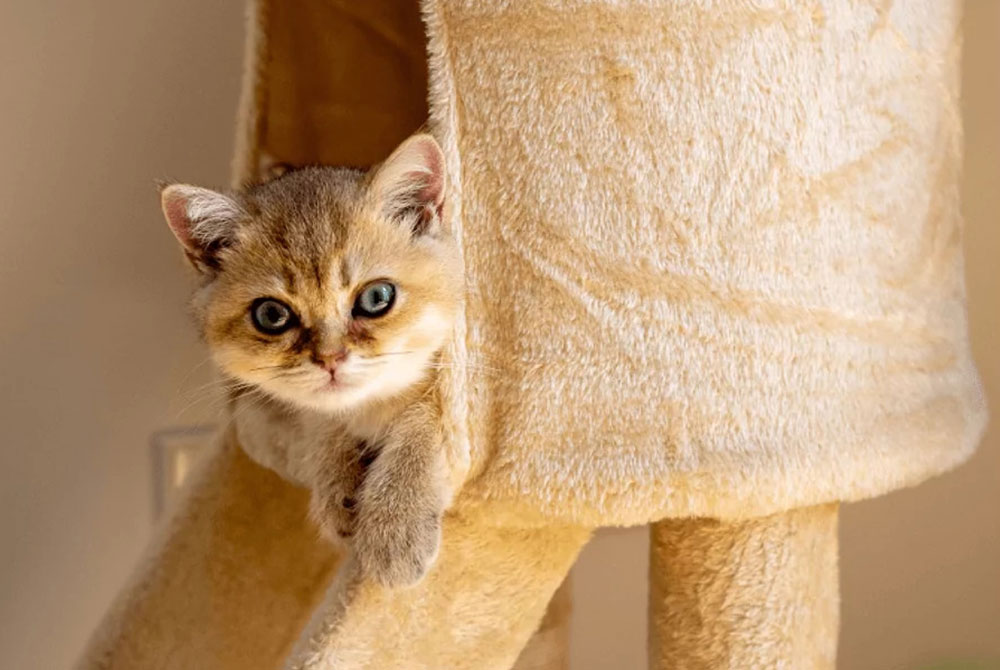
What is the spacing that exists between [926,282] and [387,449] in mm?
539

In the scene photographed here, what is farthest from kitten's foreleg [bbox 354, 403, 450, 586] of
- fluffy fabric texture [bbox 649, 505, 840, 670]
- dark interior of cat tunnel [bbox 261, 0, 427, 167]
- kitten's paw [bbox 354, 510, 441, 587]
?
dark interior of cat tunnel [bbox 261, 0, 427, 167]

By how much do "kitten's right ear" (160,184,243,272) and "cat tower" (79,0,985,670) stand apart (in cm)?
26

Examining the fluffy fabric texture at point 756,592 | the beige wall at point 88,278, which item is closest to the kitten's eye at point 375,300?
the fluffy fabric texture at point 756,592

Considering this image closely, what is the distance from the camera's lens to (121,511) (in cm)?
142

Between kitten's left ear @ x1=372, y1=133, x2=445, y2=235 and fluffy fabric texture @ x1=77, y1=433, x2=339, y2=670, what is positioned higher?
kitten's left ear @ x1=372, y1=133, x2=445, y2=235

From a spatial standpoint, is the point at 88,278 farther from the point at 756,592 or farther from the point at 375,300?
the point at 756,592

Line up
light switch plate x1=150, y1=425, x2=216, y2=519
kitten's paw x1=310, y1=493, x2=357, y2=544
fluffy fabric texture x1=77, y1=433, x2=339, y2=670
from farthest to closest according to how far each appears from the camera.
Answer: light switch plate x1=150, y1=425, x2=216, y2=519 → fluffy fabric texture x1=77, y1=433, x2=339, y2=670 → kitten's paw x1=310, y1=493, x2=357, y2=544

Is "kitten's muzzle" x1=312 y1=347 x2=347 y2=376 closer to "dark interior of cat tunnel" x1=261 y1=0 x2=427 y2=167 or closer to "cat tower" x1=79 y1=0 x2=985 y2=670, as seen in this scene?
"cat tower" x1=79 y1=0 x2=985 y2=670

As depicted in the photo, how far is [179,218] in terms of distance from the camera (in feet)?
2.99

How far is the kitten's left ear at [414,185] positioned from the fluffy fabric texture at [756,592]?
0.38 m

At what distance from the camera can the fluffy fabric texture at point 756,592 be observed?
0.84 metres

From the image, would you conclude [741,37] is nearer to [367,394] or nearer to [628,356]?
[628,356]

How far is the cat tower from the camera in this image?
77 centimetres

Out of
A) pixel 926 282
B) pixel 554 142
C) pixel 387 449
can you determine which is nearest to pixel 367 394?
pixel 387 449
